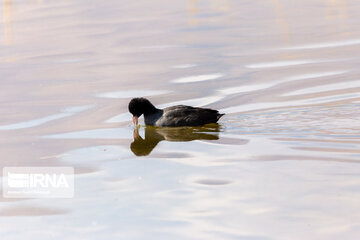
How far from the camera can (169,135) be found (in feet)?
35.5

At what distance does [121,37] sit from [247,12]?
12.8 feet

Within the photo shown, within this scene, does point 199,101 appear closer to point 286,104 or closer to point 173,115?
point 173,115

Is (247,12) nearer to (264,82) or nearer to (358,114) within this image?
(264,82)

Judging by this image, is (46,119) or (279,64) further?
(279,64)

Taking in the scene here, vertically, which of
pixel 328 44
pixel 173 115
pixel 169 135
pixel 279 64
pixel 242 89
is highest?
pixel 328 44

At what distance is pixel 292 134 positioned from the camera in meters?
9.82

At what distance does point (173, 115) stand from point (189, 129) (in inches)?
→ 13.7

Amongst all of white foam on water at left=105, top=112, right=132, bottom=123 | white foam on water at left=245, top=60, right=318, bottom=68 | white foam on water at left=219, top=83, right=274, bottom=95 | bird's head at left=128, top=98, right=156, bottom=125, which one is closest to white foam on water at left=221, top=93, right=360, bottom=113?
white foam on water at left=219, top=83, right=274, bottom=95

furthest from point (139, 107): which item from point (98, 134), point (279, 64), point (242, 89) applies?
point (279, 64)

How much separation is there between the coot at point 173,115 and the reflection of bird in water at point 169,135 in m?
0.10

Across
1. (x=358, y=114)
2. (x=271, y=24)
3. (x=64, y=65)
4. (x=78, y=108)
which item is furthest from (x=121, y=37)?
(x=358, y=114)

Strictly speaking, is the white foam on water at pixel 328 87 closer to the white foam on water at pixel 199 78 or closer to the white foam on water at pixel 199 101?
the white foam on water at pixel 199 101

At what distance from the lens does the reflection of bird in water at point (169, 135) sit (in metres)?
10.1

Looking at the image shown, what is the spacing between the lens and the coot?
1085 cm
